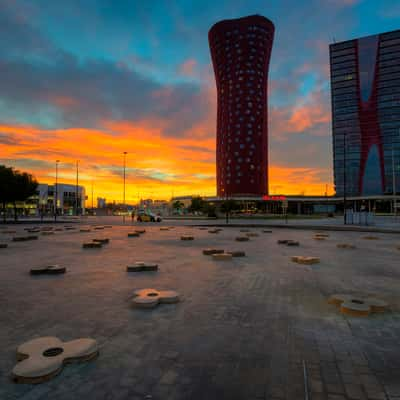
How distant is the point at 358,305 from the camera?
5.63 m

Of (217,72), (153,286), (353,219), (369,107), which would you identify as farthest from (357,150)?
(153,286)

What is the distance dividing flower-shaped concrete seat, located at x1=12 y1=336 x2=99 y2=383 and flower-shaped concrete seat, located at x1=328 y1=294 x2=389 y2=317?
4659mm

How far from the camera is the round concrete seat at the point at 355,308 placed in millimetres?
5359

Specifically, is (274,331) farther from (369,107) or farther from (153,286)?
(369,107)

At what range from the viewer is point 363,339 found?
4387mm

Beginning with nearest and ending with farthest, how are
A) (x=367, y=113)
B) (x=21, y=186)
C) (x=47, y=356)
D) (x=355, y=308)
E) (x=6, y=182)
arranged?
(x=47, y=356)
(x=355, y=308)
(x=6, y=182)
(x=21, y=186)
(x=367, y=113)

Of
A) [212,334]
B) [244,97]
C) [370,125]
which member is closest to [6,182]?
[212,334]

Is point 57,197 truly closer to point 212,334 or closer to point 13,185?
point 13,185

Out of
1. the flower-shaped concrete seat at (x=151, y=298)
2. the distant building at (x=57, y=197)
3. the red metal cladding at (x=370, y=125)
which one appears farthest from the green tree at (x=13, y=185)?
the red metal cladding at (x=370, y=125)

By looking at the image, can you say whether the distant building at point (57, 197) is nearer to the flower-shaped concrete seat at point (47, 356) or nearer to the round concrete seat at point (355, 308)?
the flower-shaped concrete seat at point (47, 356)

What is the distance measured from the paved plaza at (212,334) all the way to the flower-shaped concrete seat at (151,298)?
152mm

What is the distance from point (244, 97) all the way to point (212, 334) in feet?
494

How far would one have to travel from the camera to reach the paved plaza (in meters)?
3.17

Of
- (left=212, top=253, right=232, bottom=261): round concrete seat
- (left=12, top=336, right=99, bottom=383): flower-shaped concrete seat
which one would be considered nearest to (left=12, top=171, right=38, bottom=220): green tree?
(left=212, top=253, right=232, bottom=261): round concrete seat
